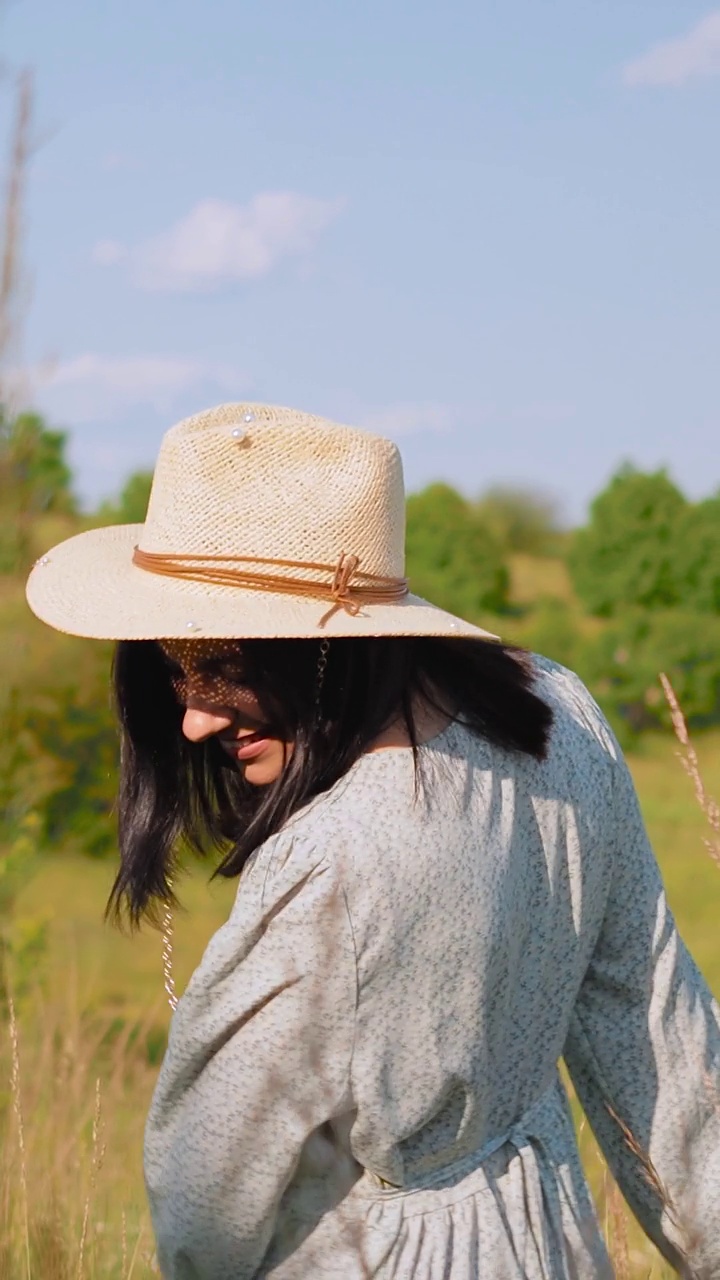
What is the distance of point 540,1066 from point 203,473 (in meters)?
0.76

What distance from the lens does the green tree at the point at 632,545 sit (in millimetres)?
26484

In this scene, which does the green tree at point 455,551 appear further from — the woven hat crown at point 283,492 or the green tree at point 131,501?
the woven hat crown at point 283,492

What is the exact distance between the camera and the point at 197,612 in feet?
5.30

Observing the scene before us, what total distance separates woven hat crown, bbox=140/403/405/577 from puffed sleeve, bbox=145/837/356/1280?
37cm

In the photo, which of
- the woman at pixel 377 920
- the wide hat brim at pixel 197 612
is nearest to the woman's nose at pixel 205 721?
the woman at pixel 377 920

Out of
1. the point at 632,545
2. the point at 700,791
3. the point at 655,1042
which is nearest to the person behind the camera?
the point at 700,791

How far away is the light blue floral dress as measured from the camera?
1.42 meters

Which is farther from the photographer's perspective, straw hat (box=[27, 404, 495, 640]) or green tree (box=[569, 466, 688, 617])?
green tree (box=[569, 466, 688, 617])

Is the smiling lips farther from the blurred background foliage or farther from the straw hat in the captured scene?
the blurred background foliage

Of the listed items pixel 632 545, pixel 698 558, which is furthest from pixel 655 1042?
pixel 698 558

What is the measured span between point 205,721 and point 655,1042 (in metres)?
0.66

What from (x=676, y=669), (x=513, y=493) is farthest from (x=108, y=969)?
(x=513, y=493)

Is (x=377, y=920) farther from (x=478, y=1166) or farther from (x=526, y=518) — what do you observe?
(x=526, y=518)

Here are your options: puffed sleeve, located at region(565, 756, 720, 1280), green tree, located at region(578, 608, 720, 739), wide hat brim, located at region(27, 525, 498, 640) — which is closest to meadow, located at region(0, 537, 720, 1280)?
puffed sleeve, located at region(565, 756, 720, 1280)
